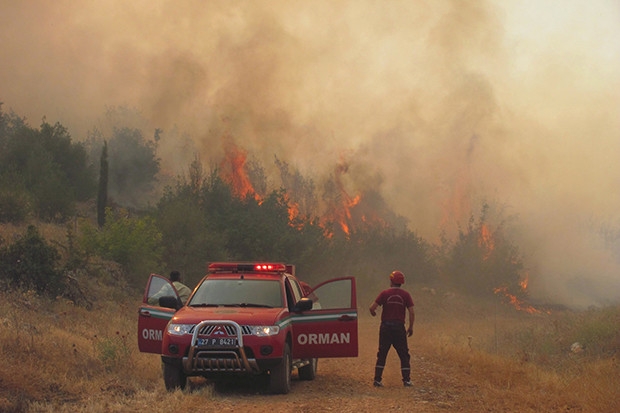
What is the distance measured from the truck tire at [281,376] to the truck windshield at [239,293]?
1.09m

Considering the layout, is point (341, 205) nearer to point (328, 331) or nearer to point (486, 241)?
point (486, 241)

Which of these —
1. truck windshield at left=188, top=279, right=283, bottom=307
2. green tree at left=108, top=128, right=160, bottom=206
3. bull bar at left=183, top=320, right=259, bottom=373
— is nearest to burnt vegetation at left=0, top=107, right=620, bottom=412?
green tree at left=108, top=128, right=160, bottom=206

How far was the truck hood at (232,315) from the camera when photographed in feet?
38.6

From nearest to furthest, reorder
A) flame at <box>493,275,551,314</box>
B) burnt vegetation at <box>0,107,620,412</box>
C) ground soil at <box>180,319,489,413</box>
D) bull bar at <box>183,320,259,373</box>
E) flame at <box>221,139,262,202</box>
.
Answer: ground soil at <box>180,319,489,413</box>, bull bar at <box>183,320,259,373</box>, burnt vegetation at <box>0,107,620,412</box>, flame at <box>493,275,551,314</box>, flame at <box>221,139,262,202</box>

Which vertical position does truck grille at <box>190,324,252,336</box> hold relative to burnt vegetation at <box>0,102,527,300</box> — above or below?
below

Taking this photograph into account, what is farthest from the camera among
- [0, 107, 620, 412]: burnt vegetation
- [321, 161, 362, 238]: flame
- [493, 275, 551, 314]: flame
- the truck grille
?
[321, 161, 362, 238]: flame

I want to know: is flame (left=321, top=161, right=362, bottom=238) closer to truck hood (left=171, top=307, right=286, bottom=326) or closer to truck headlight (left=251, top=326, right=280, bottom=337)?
truck hood (left=171, top=307, right=286, bottom=326)

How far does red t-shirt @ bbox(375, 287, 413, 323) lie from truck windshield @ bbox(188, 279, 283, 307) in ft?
6.29

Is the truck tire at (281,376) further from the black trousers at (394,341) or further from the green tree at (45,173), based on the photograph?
the green tree at (45,173)

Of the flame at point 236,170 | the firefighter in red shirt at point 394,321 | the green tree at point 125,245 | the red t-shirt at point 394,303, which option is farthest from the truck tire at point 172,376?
the flame at point 236,170

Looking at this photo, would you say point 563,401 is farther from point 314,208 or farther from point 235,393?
point 314,208

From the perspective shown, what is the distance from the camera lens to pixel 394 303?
13367mm

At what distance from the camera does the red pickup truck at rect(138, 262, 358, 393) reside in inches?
454

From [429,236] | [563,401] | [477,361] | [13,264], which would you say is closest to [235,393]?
[563,401]
